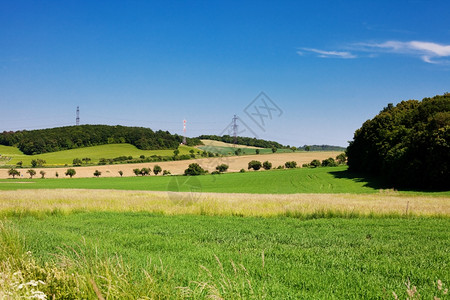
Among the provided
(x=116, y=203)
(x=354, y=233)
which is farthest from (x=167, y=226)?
(x=116, y=203)

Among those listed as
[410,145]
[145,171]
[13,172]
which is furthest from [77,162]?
[410,145]

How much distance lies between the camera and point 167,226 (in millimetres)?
14062

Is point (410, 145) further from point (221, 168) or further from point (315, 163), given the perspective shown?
point (221, 168)

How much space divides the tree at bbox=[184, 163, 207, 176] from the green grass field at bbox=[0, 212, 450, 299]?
71164 mm

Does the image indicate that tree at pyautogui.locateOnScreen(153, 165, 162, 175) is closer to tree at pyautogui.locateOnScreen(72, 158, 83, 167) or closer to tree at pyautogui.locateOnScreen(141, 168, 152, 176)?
tree at pyautogui.locateOnScreen(141, 168, 152, 176)

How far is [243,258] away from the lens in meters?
8.37

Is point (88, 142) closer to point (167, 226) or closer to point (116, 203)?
point (116, 203)

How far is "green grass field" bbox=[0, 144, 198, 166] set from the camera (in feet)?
365

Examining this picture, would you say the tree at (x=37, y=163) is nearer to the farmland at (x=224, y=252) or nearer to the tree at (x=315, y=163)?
the tree at (x=315, y=163)

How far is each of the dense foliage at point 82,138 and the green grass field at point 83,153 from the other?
3649mm

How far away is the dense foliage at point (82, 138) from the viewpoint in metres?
127

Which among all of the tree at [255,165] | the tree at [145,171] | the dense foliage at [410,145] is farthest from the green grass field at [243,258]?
the tree at [255,165]

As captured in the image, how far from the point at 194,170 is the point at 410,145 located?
5283cm

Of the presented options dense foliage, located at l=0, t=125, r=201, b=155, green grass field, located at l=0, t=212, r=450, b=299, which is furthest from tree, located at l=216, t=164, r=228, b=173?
green grass field, located at l=0, t=212, r=450, b=299
